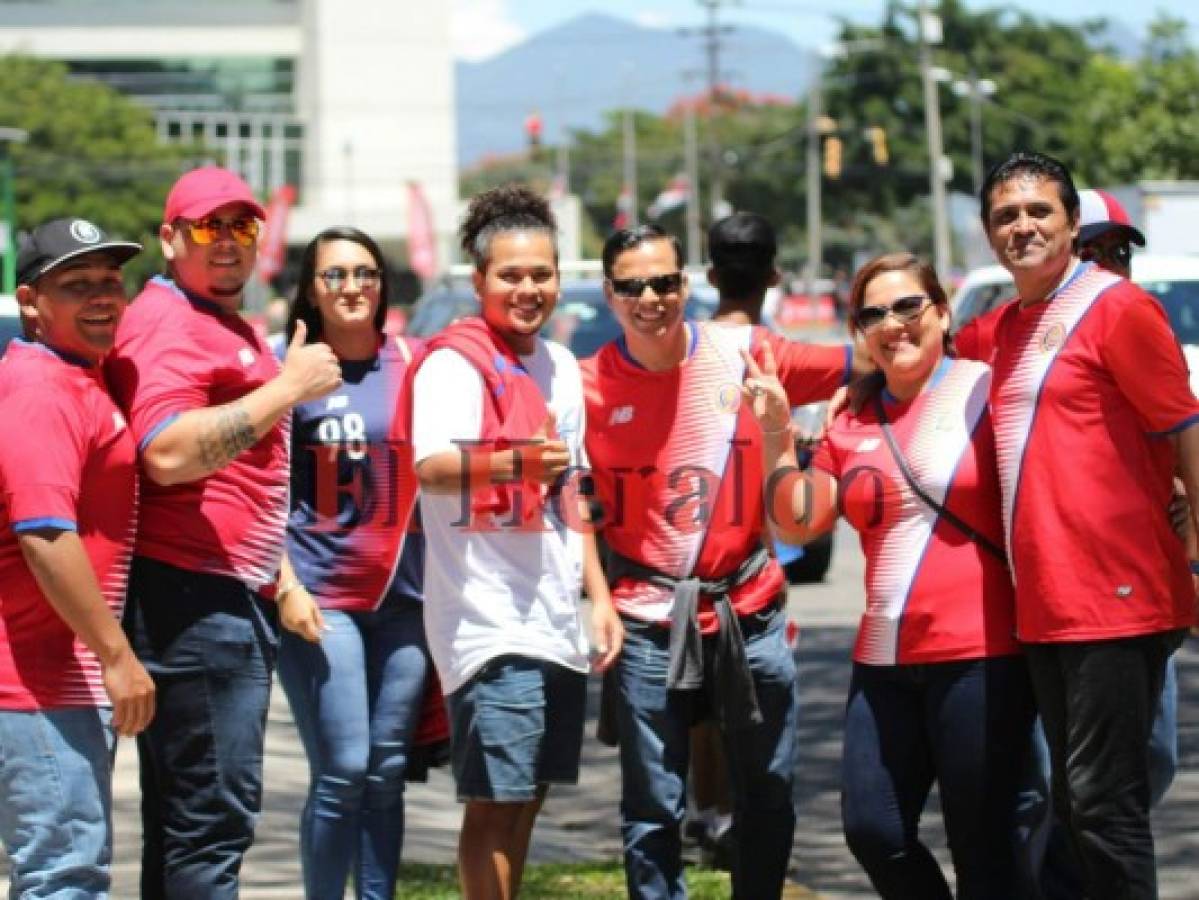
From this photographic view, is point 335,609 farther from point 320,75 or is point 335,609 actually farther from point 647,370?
point 320,75

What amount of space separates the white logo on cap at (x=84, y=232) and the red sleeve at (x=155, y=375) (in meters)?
0.36

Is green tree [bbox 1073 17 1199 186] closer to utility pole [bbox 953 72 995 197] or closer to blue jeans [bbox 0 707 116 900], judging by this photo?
utility pole [bbox 953 72 995 197]

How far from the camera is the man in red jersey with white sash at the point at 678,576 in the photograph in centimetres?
661

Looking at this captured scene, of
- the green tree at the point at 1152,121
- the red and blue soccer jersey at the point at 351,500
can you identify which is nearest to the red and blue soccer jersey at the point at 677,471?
the red and blue soccer jersey at the point at 351,500

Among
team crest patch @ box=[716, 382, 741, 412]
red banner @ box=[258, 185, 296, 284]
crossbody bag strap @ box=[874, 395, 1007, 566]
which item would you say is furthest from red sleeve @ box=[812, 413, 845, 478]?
red banner @ box=[258, 185, 296, 284]

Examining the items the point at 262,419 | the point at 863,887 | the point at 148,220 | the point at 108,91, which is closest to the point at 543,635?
the point at 262,419

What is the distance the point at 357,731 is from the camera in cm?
671

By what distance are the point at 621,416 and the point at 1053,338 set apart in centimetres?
142

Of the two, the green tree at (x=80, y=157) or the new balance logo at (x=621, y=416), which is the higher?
the green tree at (x=80, y=157)

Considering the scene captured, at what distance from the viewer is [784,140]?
106 m

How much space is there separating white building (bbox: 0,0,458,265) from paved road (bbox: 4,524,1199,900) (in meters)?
87.8

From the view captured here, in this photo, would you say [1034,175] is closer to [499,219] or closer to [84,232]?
[499,219]

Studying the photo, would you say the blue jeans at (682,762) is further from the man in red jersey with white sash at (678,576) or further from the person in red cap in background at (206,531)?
the person in red cap in background at (206,531)

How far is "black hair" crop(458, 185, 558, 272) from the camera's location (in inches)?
257
